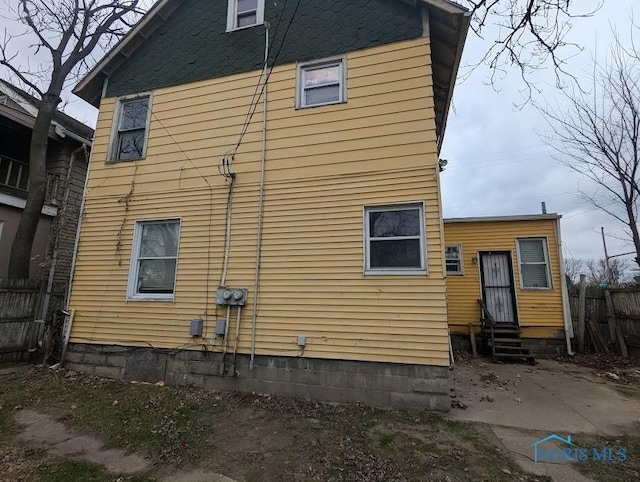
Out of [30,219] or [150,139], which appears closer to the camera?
[150,139]

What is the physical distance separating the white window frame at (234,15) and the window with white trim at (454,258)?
8068 mm

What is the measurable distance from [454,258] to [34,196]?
40.2ft

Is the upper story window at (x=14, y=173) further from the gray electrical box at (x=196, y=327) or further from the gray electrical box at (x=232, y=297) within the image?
the gray electrical box at (x=232, y=297)

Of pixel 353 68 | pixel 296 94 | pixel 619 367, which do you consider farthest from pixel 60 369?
pixel 619 367

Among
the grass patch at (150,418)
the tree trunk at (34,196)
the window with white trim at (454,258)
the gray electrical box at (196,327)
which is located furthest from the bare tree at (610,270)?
the tree trunk at (34,196)

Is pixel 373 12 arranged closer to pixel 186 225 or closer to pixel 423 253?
pixel 423 253

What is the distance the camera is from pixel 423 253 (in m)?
5.26

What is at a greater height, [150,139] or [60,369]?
[150,139]

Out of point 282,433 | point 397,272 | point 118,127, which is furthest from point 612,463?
point 118,127

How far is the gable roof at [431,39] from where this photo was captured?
585cm

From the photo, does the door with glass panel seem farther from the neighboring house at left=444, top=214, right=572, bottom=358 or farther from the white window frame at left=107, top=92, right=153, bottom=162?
the white window frame at left=107, top=92, right=153, bottom=162

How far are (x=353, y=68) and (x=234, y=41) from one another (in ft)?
9.25

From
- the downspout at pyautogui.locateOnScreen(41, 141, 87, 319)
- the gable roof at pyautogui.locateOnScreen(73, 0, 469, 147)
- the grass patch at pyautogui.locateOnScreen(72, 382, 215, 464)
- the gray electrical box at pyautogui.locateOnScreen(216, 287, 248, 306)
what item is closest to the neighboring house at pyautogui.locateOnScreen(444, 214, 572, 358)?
the gable roof at pyautogui.locateOnScreen(73, 0, 469, 147)

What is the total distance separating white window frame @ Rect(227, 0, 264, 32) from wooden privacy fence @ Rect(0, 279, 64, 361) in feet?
24.4
